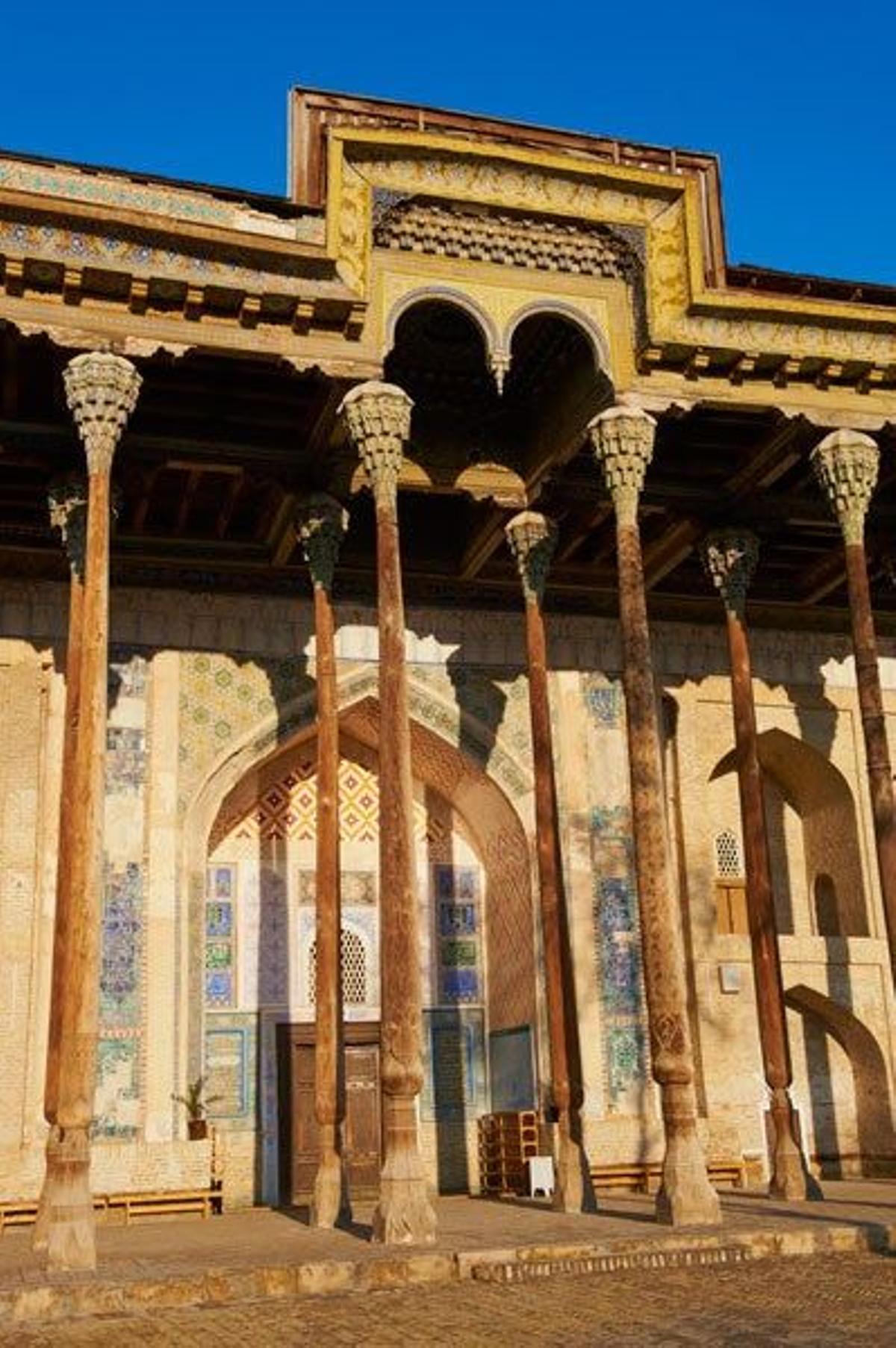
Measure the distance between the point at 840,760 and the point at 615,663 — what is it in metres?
3.02

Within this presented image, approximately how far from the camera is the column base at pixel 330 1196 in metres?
11.4

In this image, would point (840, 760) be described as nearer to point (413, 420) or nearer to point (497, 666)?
point (497, 666)

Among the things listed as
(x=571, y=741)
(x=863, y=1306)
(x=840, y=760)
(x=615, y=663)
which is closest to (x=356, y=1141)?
(x=571, y=741)

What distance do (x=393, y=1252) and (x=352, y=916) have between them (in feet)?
24.0

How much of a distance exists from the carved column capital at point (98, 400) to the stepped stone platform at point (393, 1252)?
5.54 metres

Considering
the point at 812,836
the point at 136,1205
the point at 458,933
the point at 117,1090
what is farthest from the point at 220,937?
the point at 812,836

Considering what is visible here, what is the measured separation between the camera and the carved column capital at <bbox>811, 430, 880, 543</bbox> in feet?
42.8

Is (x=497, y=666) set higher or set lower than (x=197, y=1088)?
higher

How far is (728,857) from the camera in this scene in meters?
17.6

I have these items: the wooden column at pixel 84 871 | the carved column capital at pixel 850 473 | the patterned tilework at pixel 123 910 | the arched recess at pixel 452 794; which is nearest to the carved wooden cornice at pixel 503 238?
the carved column capital at pixel 850 473

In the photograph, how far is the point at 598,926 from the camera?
Result: 52.4 ft

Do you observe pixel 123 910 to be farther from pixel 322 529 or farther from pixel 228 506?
pixel 322 529

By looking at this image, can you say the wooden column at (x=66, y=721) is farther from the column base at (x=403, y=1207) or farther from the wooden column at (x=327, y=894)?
the column base at (x=403, y=1207)

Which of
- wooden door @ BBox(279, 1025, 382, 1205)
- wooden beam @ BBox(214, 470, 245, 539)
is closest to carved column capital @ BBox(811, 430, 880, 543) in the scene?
wooden beam @ BBox(214, 470, 245, 539)
